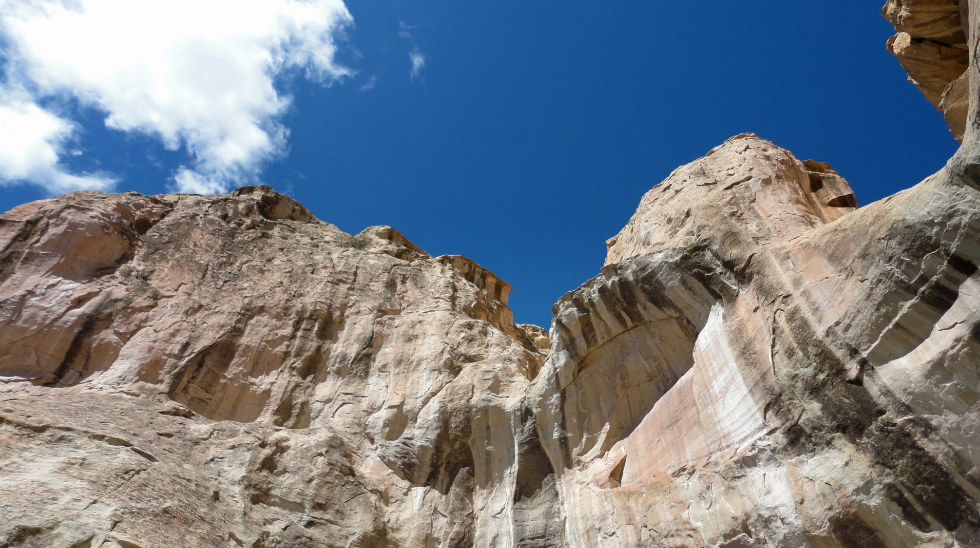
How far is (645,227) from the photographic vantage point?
1545 centimetres

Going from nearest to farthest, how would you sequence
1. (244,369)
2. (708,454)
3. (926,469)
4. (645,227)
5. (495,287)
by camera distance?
(926,469)
(708,454)
(645,227)
(244,369)
(495,287)

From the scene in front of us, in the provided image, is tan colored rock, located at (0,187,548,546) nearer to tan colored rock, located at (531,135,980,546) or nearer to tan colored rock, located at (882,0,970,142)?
tan colored rock, located at (531,135,980,546)

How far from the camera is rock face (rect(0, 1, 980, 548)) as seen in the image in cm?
791

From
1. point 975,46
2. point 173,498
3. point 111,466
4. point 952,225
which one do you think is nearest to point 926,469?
point 952,225

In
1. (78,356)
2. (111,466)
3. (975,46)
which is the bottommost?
(111,466)

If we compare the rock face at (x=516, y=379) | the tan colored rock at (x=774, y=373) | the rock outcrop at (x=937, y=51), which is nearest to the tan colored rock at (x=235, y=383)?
the rock face at (x=516, y=379)

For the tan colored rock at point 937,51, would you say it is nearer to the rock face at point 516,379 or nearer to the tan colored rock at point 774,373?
the rock face at point 516,379

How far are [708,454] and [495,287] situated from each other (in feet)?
59.4

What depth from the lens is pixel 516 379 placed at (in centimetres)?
1602

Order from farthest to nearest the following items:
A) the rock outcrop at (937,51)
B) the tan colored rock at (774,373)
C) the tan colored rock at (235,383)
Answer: the rock outcrop at (937,51)
the tan colored rock at (235,383)
the tan colored rock at (774,373)

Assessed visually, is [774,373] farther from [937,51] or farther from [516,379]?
[937,51]

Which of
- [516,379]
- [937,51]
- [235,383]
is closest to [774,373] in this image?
[516,379]

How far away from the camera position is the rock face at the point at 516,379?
7914mm

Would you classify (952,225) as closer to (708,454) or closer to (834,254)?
(834,254)
